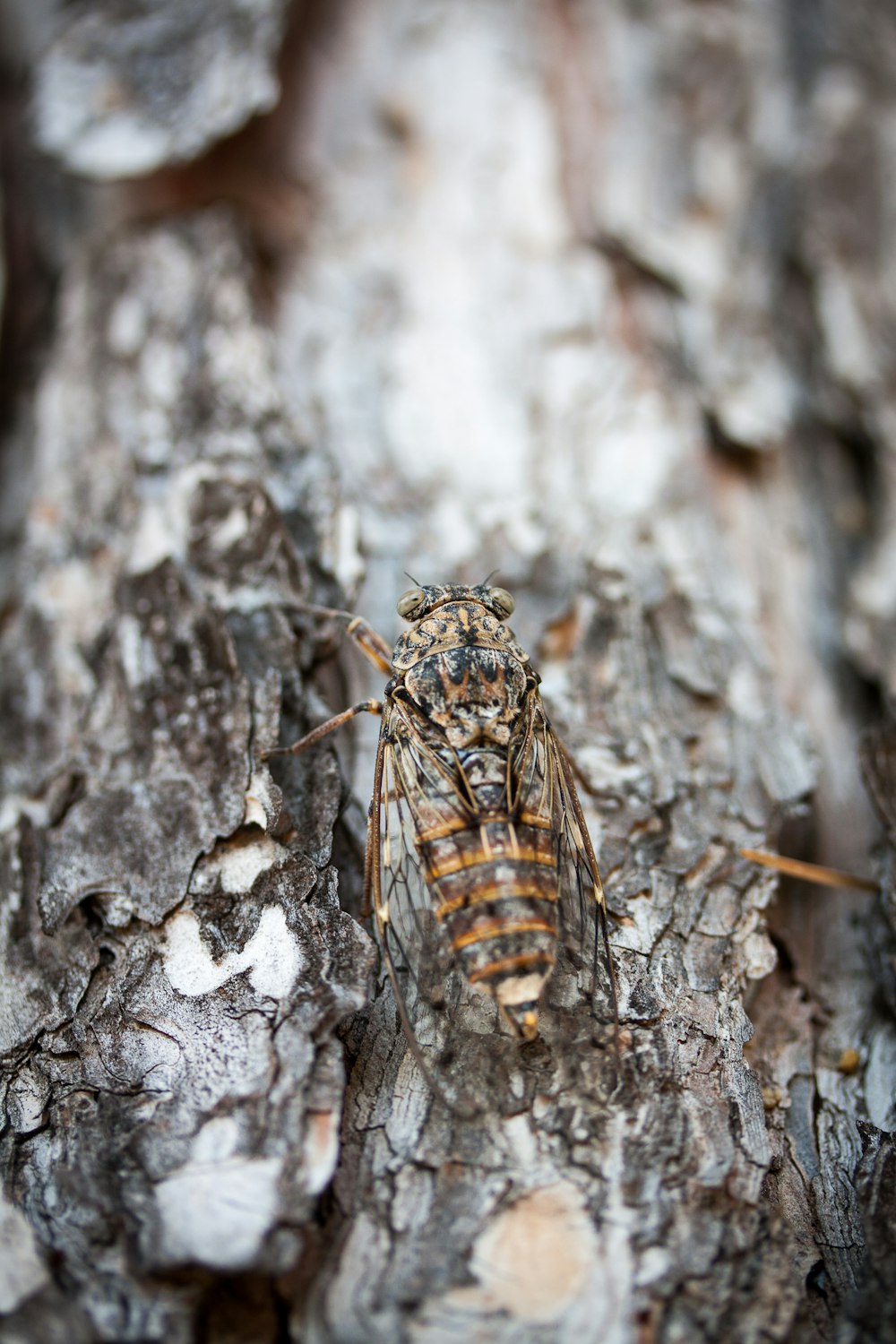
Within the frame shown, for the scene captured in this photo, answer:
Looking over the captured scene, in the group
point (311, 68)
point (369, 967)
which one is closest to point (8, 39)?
point (311, 68)

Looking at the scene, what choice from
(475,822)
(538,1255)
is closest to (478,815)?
(475,822)

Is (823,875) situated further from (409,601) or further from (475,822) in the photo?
(409,601)

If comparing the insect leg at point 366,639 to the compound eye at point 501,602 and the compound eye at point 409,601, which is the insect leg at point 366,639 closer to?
the compound eye at point 409,601

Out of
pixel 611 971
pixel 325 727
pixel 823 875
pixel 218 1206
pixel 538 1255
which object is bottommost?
pixel 538 1255

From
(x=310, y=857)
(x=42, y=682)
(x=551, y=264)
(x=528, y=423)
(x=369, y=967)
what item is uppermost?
(x=551, y=264)

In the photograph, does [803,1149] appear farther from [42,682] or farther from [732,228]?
[732,228]

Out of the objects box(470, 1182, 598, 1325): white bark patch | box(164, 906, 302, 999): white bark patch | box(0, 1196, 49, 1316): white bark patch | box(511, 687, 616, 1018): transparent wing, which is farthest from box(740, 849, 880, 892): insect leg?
box(0, 1196, 49, 1316): white bark patch
